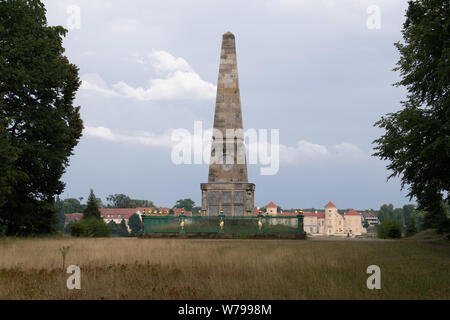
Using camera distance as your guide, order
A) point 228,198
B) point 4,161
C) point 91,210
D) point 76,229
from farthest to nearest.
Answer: point 91,210
point 76,229
point 228,198
point 4,161

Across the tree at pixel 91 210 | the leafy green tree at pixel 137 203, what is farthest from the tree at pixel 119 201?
the tree at pixel 91 210

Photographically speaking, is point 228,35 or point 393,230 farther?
point 393,230

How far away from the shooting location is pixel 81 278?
34.4 ft

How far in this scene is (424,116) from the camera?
71.9ft

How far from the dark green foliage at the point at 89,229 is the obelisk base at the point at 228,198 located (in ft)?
33.7

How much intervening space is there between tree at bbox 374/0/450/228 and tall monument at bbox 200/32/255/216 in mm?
11318

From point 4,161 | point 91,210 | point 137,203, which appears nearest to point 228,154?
point 4,161

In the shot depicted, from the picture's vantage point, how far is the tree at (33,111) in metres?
25.6

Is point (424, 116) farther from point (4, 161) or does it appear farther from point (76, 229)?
point (76, 229)

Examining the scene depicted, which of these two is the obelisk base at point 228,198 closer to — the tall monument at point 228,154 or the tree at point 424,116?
the tall monument at point 228,154

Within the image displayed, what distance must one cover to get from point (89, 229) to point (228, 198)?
13.4m
